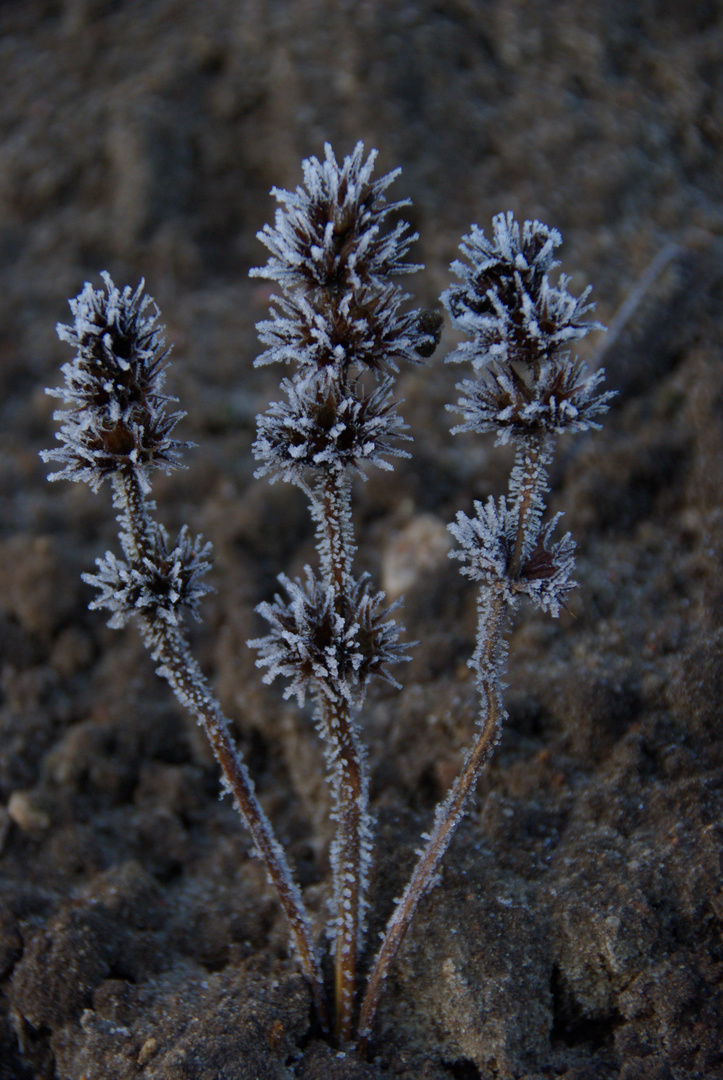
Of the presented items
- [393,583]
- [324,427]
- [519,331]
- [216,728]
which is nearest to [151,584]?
[216,728]

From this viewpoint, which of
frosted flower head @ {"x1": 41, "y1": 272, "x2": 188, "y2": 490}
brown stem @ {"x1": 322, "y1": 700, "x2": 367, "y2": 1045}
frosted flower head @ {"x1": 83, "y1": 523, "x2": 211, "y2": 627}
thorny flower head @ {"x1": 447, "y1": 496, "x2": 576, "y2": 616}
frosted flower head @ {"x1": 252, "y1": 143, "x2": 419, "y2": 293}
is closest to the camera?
frosted flower head @ {"x1": 252, "y1": 143, "x2": 419, "y2": 293}

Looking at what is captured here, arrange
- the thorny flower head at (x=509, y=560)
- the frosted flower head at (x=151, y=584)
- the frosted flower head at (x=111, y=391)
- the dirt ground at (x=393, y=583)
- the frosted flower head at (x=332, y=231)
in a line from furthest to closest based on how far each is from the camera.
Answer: the dirt ground at (x=393, y=583), the frosted flower head at (x=151, y=584), the thorny flower head at (x=509, y=560), the frosted flower head at (x=111, y=391), the frosted flower head at (x=332, y=231)

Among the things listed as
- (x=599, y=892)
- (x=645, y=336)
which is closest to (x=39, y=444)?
(x=645, y=336)

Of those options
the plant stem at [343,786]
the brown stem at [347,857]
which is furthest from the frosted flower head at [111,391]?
the brown stem at [347,857]

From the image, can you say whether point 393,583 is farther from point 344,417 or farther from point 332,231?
point 332,231

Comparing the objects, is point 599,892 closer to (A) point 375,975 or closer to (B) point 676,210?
(A) point 375,975

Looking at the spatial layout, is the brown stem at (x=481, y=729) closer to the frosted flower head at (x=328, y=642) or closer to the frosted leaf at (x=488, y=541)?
the frosted leaf at (x=488, y=541)

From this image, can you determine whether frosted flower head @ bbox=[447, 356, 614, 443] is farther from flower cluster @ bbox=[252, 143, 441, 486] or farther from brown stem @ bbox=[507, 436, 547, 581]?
flower cluster @ bbox=[252, 143, 441, 486]

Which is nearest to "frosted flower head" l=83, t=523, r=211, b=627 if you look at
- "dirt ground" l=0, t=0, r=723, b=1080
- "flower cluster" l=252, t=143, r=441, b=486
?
"flower cluster" l=252, t=143, r=441, b=486
